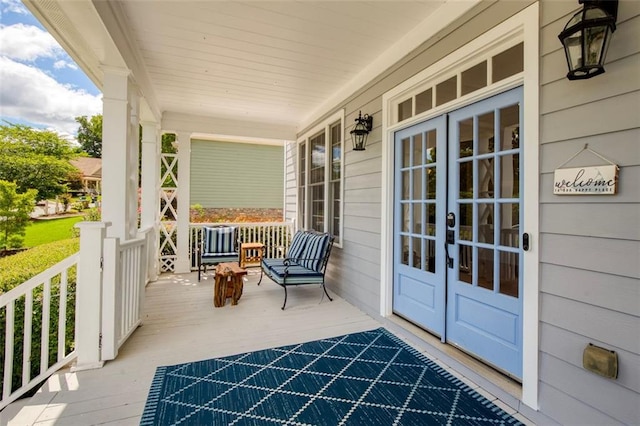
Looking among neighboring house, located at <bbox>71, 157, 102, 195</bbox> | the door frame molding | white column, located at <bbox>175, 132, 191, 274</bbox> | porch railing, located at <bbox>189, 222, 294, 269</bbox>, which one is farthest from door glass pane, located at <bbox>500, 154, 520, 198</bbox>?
neighboring house, located at <bbox>71, 157, 102, 195</bbox>

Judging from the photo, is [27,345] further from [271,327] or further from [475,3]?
[475,3]

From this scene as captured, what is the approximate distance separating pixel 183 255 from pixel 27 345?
12.2ft

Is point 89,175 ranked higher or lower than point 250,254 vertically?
higher

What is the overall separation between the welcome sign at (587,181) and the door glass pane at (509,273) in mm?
573

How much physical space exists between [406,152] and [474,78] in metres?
0.99

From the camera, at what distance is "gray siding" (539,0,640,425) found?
1477 millimetres

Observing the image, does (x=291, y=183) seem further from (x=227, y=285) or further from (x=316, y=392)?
(x=316, y=392)

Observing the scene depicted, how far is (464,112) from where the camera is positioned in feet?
8.39

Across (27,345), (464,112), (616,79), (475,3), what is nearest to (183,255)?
(27,345)

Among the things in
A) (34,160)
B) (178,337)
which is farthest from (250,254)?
(34,160)

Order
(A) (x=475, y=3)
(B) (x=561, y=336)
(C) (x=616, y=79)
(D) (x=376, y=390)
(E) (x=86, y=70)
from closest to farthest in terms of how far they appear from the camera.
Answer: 1. (C) (x=616, y=79)
2. (B) (x=561, y=336)
3. (D) (x=376, y=390)
4. (A) (x=475, y=3)
5. (E) (x=86, y=70)

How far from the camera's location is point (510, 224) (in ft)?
7.14

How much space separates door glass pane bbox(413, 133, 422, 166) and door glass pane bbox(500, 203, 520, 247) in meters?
1.06

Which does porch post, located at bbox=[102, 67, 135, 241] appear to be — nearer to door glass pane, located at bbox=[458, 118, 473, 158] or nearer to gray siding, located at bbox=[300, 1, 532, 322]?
gray siding, located at bbox=[300, 1, 532, 322]
